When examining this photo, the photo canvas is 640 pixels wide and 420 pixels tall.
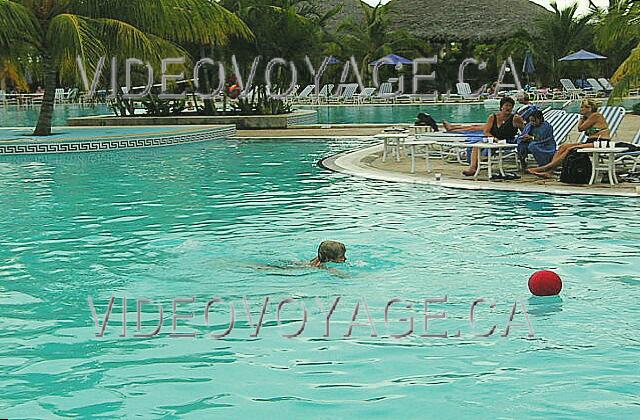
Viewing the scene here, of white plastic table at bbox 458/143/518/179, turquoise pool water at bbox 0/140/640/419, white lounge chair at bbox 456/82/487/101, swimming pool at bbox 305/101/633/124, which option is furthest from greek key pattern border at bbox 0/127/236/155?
white lounge chair at bbox 456/82/487/101

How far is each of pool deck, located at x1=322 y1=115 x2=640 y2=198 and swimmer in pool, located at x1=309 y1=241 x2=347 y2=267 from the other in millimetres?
4714

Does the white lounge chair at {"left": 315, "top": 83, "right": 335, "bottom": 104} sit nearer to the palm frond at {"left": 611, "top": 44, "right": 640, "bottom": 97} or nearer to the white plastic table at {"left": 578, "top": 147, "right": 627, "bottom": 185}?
the palm frond at {"left": 611, "top": 44, "right": 640, "bottom": 97}

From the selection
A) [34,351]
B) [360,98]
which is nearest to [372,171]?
[34,351]

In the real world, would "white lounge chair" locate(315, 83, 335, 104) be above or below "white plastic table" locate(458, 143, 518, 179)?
above

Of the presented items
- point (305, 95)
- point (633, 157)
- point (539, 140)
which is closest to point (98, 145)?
point (539, 140)

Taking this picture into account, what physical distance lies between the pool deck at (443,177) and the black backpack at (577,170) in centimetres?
16

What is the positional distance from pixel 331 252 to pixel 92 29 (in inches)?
561

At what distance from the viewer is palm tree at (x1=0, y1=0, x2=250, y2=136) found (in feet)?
63.4

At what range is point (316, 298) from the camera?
22.3 ft

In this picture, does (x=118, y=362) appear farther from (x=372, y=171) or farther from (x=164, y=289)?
(x=372, y=171)

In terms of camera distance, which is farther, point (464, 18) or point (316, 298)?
point (464, 18)

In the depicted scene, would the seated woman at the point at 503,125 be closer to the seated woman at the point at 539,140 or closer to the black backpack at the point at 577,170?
Result: the seated woman at the point at 539,140

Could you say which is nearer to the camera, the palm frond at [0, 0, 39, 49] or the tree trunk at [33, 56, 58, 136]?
the palm frond at [0, 0, 39, 49]

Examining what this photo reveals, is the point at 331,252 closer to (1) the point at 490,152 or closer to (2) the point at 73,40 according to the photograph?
(1) the point at 490,152
